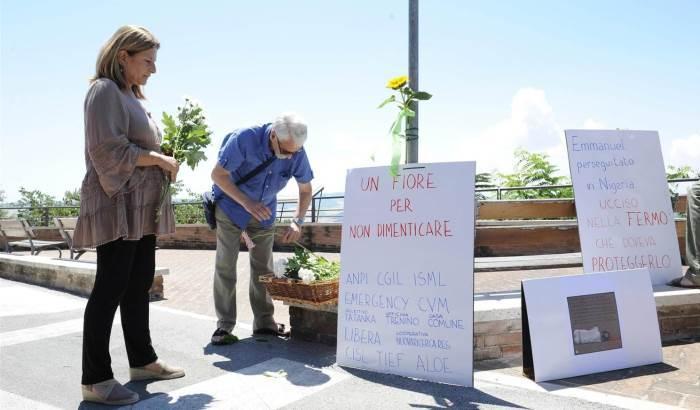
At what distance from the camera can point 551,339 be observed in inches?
123

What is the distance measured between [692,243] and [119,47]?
4.56 m

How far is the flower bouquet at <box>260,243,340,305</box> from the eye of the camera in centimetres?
369

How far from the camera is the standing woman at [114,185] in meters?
2.67

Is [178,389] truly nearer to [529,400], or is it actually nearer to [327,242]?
[529,400]

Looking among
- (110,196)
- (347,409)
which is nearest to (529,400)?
(347,409)

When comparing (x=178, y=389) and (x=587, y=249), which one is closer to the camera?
(x=178, y=389)

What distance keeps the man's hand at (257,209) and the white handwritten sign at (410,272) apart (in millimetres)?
590

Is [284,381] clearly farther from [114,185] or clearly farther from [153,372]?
[114,185]

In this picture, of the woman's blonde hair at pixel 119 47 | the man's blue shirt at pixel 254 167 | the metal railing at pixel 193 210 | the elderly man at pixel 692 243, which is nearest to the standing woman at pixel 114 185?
the woman's blonde hair at pixel 119 47

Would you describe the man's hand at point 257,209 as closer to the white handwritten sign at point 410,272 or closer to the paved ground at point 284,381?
the white handwritten sign at point 410,272

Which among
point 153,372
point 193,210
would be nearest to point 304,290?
point 153,372

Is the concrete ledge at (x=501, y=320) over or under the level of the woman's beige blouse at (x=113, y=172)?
under

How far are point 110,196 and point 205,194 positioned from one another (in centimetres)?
140

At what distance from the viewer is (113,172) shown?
2695 millimetres
